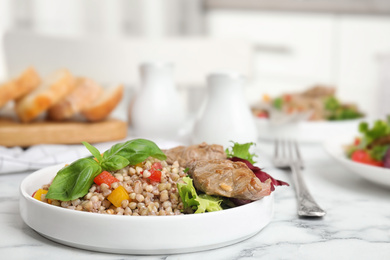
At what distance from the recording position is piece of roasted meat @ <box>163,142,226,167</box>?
1.48m

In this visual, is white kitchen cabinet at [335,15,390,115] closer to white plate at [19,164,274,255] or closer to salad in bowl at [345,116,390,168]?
salad in bowl at [345,116,390,168]

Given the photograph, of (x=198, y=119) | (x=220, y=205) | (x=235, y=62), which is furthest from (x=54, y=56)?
(x=220, y=205)

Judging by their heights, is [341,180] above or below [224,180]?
below

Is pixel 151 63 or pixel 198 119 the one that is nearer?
pixel 198 119

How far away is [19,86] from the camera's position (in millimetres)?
2600

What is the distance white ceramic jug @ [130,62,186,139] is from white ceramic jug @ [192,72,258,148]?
0.36 m

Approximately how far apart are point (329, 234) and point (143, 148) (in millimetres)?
558

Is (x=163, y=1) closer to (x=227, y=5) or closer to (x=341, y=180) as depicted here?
(x=227, y=5)

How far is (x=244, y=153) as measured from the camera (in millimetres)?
Result: 1523

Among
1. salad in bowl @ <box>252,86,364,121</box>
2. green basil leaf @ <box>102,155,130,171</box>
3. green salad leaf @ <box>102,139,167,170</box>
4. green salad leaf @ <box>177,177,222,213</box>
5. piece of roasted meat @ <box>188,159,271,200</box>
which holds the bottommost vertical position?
salad in bowl @ <box>252,86,364,121</box>

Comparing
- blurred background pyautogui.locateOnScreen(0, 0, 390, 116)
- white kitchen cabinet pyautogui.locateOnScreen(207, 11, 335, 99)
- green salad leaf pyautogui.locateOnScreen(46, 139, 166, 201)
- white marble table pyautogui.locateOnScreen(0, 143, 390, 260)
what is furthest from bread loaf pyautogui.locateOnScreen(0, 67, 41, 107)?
white kitchen cabinet pyautogui.locateOnScreen(207, 11, 335, 99)

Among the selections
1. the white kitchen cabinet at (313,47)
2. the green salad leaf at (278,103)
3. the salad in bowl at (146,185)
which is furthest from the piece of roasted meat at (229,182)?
the white kitchen cabinet at (313,47)

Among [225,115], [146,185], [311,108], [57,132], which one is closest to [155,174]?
[146,185]

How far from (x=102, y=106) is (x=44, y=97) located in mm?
292
